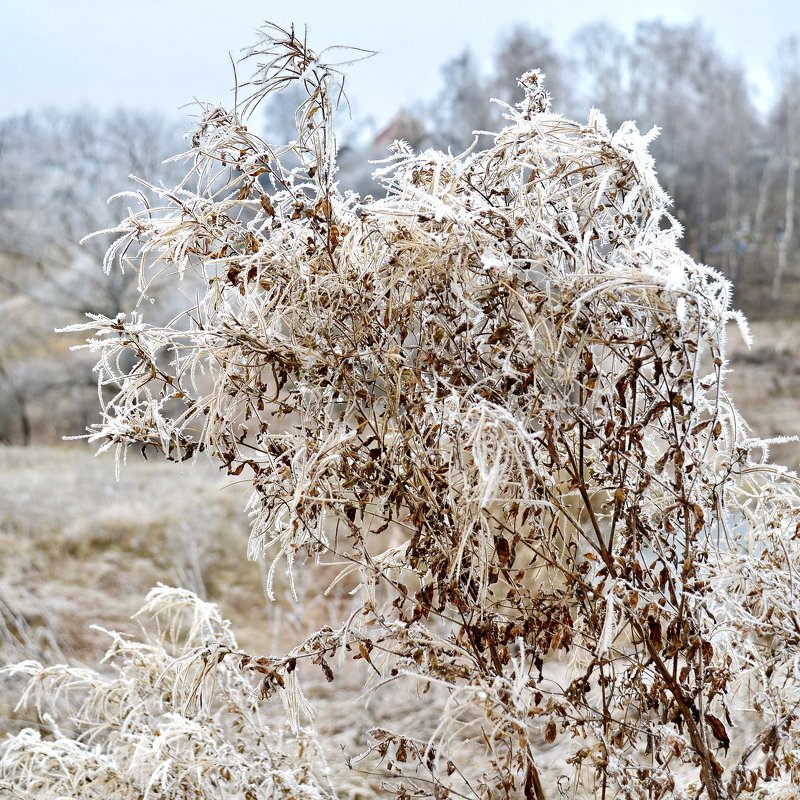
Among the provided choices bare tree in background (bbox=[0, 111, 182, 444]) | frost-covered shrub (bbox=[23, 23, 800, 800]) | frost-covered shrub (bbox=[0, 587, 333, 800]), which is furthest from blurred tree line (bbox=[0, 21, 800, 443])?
frost-covered shrub (bbox=[23, 23, 800, 800])

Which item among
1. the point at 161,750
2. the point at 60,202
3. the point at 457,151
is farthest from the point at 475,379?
the point at 60,202

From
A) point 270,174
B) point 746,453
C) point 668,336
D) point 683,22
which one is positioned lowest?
point 746,453

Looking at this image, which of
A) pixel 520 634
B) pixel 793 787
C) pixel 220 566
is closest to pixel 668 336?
pixel 520 634

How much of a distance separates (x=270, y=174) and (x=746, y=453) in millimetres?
1010

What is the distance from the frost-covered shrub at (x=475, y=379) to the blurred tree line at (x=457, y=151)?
11854 mm

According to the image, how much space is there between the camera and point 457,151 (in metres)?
13.8

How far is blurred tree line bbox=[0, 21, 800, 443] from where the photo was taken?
14.5 meters

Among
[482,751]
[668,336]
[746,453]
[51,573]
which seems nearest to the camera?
[668,336]

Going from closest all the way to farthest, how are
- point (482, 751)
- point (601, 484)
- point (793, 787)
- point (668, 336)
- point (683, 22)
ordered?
point (668, 336) < point (601, 484) < point (793, 787) < point (482, 751) < point (683, 22)

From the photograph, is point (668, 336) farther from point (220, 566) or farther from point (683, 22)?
point (683, 22)

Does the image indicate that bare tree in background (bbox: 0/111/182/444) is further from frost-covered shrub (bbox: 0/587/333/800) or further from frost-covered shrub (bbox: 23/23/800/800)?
frost-covered shrub (bbox: 23/23/800/800)

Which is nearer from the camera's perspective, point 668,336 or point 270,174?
point 668,336

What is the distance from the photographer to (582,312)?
1.41 meters

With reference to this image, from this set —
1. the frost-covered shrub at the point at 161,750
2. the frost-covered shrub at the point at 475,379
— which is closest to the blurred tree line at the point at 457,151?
the frost-covered shrub at the point at 161,750
